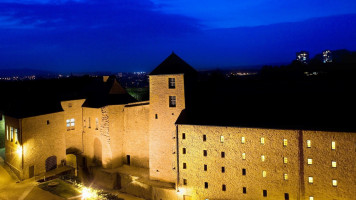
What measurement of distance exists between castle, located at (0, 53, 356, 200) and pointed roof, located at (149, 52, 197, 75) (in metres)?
0.10

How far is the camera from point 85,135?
33688 mm

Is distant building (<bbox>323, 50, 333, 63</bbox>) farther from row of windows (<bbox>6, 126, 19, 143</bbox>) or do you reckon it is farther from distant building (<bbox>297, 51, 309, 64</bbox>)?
row of windows (<bbox>6, 126, 19, 143</bbox>)

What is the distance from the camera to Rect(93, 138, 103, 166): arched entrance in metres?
32.3

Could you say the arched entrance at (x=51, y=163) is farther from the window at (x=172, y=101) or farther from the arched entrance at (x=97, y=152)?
the window at (x=172, y=101)

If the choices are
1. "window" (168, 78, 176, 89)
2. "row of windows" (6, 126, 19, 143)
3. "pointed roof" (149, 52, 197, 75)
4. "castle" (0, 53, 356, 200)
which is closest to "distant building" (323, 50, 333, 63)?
"pointed roof" (149, 52, 197, 75)

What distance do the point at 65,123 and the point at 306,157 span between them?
24.6 meters

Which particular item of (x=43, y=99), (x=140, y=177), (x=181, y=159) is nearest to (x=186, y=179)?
(x=181, y=159)

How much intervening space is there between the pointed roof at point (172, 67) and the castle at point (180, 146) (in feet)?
0.33

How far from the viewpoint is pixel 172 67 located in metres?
27.4

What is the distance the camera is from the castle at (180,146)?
20.7 m

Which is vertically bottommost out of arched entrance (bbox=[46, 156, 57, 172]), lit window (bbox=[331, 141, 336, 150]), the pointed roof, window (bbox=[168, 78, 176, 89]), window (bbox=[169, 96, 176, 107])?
arched entrance (bbox=[46, 156, 57, 172])

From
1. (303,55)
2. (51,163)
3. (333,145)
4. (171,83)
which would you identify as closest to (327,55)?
(303,55)

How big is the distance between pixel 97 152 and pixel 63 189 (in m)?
8.06

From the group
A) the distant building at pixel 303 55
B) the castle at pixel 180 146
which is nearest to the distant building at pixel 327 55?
the distant building at pixel 303 55
